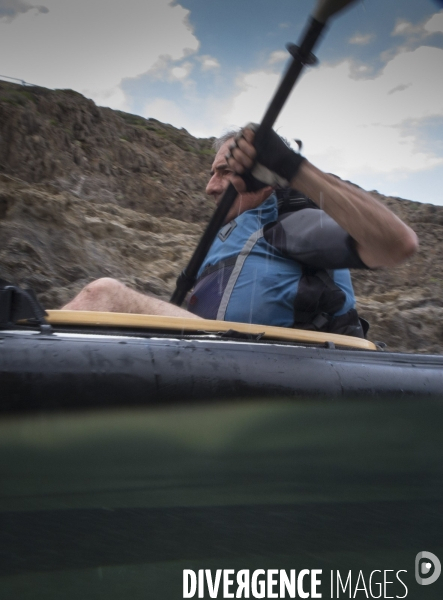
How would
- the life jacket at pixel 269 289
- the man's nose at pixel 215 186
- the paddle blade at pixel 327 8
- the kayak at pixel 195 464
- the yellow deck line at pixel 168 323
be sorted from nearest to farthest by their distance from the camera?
the kayak at pixel 195 464 < the yellow deck line at pixel 168 323 < the paddle blade at pixel 327 8 < the life jacket at pixel 269 289 < the man's nose at pixel 215 186

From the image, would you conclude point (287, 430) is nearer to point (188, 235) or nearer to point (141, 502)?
point (141, 502)

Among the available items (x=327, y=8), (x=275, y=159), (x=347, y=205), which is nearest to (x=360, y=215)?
(x=347, y=205)

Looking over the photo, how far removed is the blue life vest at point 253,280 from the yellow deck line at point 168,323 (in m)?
0.23

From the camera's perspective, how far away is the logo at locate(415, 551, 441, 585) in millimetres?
979

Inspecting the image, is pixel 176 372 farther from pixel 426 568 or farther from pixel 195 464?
pixel 426 568

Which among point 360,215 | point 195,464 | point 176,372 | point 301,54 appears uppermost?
point 301,54

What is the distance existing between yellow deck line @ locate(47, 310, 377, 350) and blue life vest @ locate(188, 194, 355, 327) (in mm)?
226

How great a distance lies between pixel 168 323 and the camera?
51.5 inches

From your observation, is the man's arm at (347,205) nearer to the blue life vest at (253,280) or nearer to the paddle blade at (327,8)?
the blue life vest at (253,280)

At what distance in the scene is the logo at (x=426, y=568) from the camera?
979 millimetres

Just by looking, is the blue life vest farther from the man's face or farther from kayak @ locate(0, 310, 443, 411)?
kayak @ locate(0, 310, 443, 411)

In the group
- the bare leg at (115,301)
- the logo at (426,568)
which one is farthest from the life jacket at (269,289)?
the logo at (426,568)

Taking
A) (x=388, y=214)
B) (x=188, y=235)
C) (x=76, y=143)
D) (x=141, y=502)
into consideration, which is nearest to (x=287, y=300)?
(x=388, y=214)

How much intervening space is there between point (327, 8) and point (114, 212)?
11.5 ft
